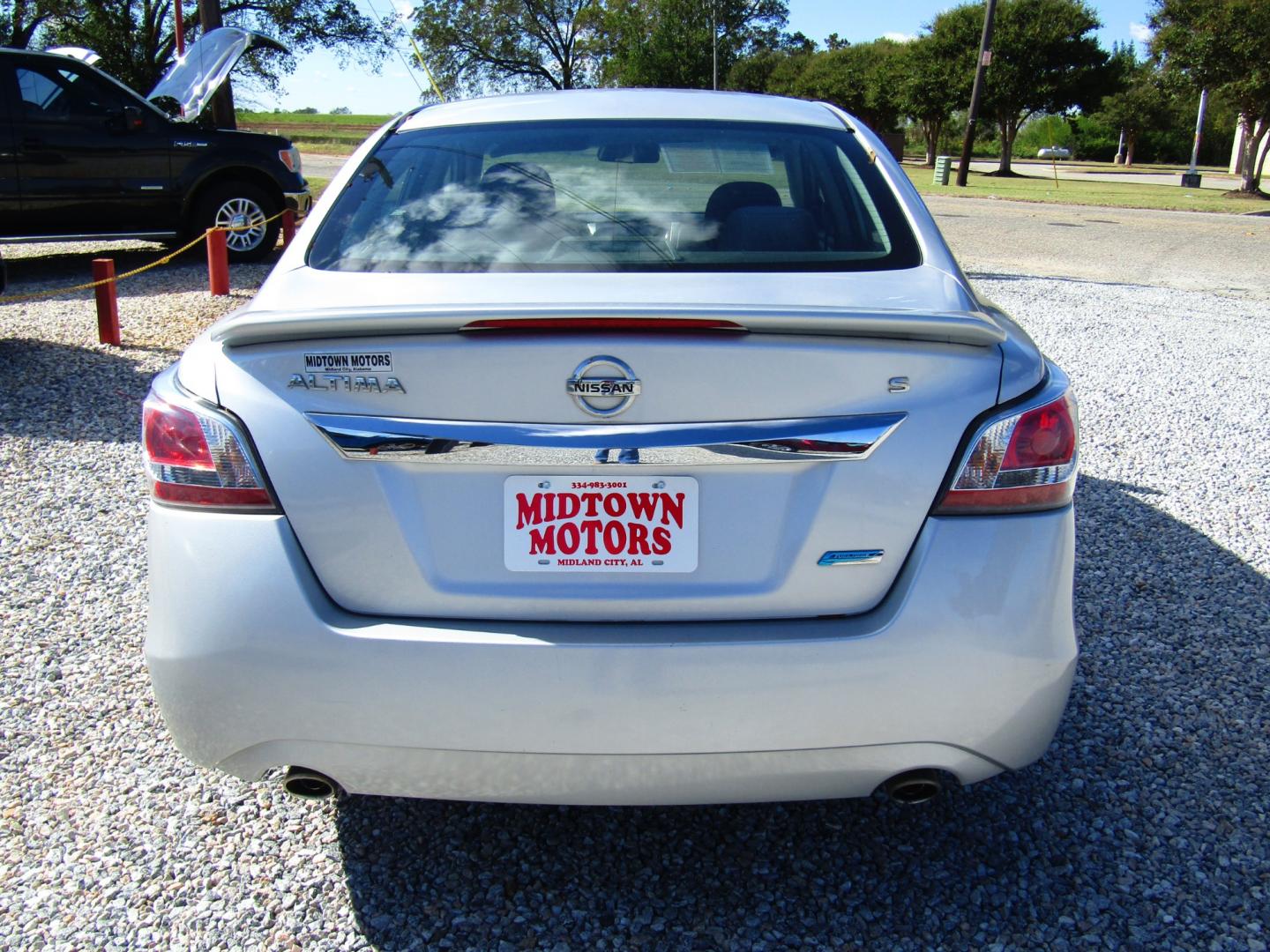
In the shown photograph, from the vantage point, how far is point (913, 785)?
6.72 ft

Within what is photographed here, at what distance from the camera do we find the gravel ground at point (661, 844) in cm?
223

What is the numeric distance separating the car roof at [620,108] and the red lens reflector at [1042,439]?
1.28m

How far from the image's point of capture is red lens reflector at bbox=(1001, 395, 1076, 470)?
200 cm

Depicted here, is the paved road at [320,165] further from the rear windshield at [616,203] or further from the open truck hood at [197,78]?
the rear windshield at [616,203]

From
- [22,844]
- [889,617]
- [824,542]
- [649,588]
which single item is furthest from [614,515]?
[22,844]

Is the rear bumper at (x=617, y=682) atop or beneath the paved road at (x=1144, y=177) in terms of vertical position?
A: beneath

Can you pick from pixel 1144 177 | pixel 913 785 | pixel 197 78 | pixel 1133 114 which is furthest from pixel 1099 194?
pixel 1133 114

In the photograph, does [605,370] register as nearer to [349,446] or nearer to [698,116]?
[349,446]

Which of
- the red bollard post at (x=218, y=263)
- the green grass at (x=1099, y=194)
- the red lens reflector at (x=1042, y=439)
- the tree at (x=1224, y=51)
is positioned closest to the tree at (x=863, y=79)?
the green grass at (x=1099, y=194)

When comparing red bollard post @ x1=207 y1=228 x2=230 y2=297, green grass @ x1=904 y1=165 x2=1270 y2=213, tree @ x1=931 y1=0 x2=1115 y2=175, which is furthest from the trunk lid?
tree @ x1=931 y1=0 x2=1115 y2=175

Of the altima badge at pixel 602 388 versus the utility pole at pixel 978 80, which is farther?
the utility pole at pixel 978 80

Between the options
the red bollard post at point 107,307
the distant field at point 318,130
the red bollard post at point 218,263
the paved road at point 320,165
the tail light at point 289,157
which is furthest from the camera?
the distant field at point 318,130

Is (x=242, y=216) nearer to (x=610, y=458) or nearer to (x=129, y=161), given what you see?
(x=129, y=161)

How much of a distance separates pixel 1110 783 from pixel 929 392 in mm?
1381
